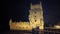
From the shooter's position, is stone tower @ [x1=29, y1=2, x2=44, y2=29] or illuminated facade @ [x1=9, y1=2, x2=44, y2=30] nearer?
illuminated facade @ [x1=9, y1=2, x2=44, y2=30]

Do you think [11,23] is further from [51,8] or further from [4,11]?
[51,8]

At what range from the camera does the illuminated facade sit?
29.5 feet

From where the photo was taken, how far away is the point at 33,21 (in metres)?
9.22

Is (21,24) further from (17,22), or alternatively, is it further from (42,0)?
(42,0)

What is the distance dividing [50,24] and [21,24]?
173cm

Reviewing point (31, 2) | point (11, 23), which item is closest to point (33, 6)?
point (31, 2)

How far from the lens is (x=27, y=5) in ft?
30.9

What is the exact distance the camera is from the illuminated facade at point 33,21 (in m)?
8.98

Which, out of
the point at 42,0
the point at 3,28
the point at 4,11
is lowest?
the point at 3,28

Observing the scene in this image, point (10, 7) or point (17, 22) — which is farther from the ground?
point (10, 7)

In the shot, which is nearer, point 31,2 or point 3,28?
point 3,28

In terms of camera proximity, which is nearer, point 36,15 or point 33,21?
point 33,21

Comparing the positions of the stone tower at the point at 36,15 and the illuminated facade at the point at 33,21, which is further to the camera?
the stone tower at the point at 36,15

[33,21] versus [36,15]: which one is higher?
[36,15]
